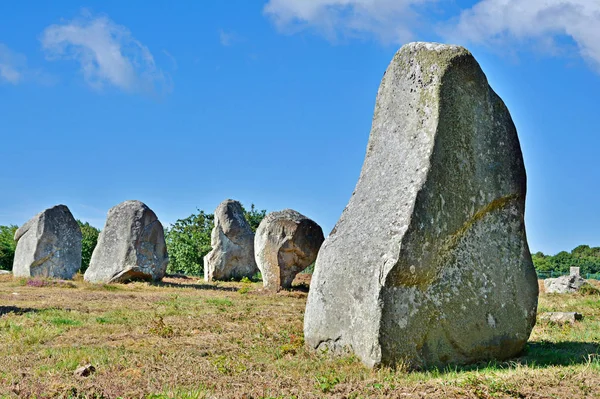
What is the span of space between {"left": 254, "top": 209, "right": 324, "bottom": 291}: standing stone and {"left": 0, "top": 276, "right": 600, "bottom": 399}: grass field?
9.14 metres

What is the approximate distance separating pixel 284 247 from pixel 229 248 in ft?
26.7

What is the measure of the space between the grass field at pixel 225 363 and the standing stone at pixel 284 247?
360 inches

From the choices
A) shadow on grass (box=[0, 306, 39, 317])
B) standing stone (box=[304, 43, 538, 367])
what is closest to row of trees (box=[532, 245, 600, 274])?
shadow on grass (box=[0, 306, 39, 317])

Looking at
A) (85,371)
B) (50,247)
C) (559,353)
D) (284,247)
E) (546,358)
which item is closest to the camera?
(85,371)

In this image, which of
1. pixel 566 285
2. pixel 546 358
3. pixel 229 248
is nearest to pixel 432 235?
pixel 546 358

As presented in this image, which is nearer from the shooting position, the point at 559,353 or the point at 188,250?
the point at 559,353

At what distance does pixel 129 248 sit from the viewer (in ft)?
84.2

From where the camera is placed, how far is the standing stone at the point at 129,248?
25.5m

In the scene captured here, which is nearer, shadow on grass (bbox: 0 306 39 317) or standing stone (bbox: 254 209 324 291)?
shadow on grass (bbox: 0 306 39 317)

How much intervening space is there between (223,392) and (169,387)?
0.63m

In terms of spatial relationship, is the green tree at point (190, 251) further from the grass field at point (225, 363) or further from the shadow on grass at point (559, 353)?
the shadow on grass at point (559, 353)

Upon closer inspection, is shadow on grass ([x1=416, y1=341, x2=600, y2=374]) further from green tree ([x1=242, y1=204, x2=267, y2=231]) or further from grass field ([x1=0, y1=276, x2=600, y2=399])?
green tree ([x1=242, y1=204, x2=267, y2=231])

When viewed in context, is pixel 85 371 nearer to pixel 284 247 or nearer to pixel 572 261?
pixel 284 247

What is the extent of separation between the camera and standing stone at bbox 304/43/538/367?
28.2ft
